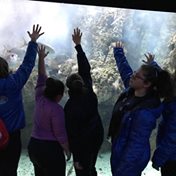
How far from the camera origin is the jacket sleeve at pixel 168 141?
116 inches

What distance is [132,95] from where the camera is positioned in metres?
2.96

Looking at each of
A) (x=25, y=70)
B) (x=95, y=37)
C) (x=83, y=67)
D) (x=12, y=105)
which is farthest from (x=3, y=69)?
(x=95, y=37)

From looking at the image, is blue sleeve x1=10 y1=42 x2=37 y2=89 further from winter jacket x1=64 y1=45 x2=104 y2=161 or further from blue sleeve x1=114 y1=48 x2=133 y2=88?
blue sleeve x1=114 y1=48 x2=133 y2=88

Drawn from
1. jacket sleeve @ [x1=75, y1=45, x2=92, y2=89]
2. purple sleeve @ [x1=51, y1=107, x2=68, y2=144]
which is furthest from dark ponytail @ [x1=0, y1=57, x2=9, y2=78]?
jacket sleeve @ [x1=75, y1=45, x2=92, y2=89]

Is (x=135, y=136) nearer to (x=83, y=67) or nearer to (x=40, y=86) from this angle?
(x=83, y=67)

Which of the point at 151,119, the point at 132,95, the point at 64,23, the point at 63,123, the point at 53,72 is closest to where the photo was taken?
the point at 151,119

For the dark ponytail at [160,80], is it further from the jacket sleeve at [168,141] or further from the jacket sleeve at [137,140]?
the jacket sleeve at [137,140]

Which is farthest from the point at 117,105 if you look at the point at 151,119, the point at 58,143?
the point at 58,143

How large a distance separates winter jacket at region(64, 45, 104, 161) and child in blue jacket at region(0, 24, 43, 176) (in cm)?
41

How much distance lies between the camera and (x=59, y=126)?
3.17m

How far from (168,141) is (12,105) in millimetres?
1235

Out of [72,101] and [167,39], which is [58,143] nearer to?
[72,101]

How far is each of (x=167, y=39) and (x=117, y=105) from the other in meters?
5.56

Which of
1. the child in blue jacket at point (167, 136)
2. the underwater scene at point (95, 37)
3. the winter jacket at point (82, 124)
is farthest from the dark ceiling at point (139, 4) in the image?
the underwater scene at point (95, 37)
